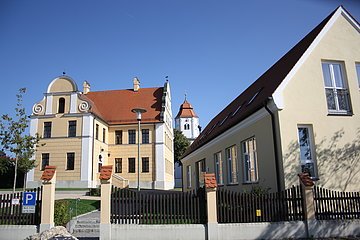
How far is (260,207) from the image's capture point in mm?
10398

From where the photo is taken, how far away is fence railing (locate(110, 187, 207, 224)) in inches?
401

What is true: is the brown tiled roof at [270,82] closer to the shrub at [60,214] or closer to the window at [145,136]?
the shrub at [60,214]

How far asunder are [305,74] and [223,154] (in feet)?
22.7

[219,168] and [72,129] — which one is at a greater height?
[72,129]

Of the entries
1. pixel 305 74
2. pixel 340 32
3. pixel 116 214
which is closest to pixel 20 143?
pixel 116 214

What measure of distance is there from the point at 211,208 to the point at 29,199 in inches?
239

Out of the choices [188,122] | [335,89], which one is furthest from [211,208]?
[188,122]

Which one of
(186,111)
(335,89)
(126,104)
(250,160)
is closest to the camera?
(335,89)

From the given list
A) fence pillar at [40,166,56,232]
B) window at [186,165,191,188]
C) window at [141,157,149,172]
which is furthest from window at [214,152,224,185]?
window at [141,157,149,172]

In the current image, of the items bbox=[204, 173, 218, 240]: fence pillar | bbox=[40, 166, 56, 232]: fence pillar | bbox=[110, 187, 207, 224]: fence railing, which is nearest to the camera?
bbox=[204, 173, 218, 240]: fence pillar

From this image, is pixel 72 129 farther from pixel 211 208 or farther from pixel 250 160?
pixel 211 208

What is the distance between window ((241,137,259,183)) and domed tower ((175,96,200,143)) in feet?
218

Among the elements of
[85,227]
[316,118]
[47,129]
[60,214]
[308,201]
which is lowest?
[85,227]

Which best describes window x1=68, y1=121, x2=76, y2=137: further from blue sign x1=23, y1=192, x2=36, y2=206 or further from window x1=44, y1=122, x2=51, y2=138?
blue sign x1=23, y1=192, x2=36, y2=206
